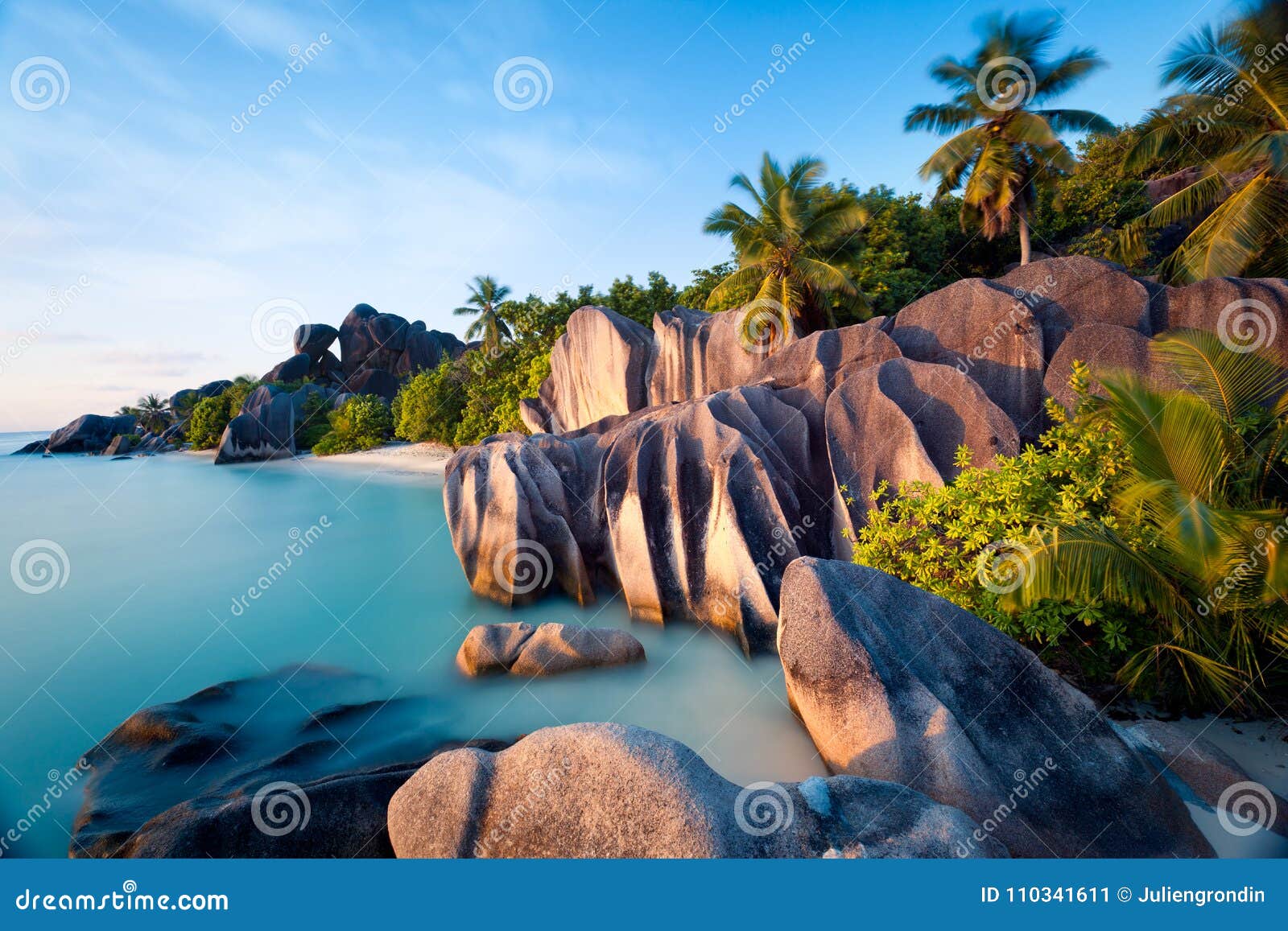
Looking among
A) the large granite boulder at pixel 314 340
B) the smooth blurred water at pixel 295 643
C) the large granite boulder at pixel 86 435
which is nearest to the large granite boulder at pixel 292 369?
the large granite boulder at pixel 314 340

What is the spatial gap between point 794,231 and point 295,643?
Answer: 1303cm

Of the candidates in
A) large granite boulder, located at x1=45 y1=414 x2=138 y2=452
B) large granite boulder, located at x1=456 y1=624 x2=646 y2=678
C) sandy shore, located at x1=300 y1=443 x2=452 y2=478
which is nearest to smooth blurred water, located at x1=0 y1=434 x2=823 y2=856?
large granite boulder, located at x1=456 y1=624 x2=646 y2=678

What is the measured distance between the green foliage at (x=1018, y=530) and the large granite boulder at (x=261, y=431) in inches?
1345

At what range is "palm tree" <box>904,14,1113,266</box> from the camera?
48.1 ft

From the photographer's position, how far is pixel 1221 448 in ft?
13.1

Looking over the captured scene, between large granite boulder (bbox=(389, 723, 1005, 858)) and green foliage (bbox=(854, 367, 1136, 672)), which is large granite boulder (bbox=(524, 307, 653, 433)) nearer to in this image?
green foliage (bbox=(854, 367, 1136, 672))

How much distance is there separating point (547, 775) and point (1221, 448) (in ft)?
16.0

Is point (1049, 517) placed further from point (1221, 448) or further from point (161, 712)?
point (161, 712)

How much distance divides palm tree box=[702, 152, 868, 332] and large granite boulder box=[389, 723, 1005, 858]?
474 inches

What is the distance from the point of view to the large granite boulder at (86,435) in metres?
42.9

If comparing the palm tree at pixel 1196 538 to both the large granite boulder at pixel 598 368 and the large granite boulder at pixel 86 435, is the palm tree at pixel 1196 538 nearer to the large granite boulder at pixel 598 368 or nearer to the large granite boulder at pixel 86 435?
the large granite boulder at pixel 598 368

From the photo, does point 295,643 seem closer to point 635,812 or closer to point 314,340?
point 635,812

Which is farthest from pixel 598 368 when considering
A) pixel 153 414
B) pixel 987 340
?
pixel 153 414

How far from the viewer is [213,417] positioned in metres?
36.4
